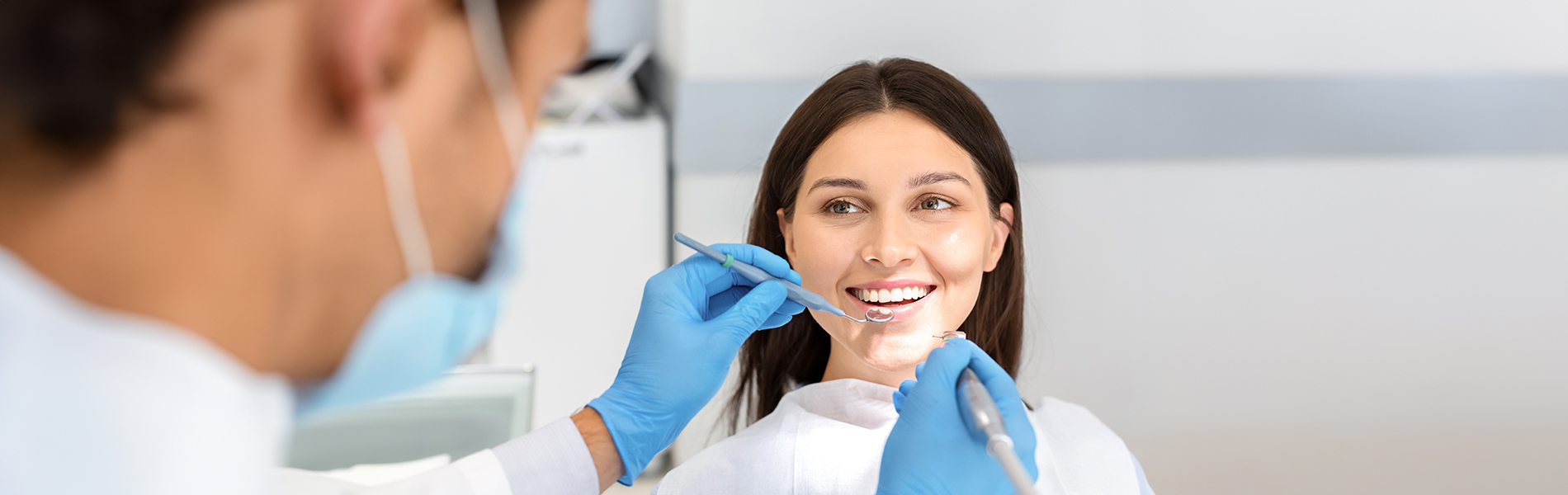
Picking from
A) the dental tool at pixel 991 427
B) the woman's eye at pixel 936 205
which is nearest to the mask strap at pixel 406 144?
the dental tool at pixel 991 427

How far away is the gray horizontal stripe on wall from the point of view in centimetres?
202

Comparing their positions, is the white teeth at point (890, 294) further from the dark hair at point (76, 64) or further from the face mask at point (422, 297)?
the dark hair at point (76, 64)

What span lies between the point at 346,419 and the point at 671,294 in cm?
53

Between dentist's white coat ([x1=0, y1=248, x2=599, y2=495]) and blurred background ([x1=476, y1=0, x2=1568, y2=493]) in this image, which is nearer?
dentist's white coat ([x1=0, y1=248, x2=599, y2=495])

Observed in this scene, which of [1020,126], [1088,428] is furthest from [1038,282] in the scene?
[1088,428]

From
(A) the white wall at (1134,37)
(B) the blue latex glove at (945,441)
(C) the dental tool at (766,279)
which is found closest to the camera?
(B) the blue latex glove at (945,441)

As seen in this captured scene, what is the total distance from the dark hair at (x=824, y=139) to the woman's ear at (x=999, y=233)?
12 mm

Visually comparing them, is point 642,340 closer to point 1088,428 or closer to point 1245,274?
point 1088,428

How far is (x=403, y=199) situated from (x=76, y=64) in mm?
119

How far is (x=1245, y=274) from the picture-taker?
7.16 feet

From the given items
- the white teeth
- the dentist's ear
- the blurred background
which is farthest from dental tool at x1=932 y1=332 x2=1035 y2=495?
the blurred background

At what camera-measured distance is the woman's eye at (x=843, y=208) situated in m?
1.34

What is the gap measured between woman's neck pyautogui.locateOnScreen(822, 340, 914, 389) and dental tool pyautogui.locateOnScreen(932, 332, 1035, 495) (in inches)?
14.0

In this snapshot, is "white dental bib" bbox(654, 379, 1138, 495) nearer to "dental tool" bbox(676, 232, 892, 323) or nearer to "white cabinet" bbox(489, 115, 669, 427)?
"dental tool" bbox(676, 232, 892, 323)
